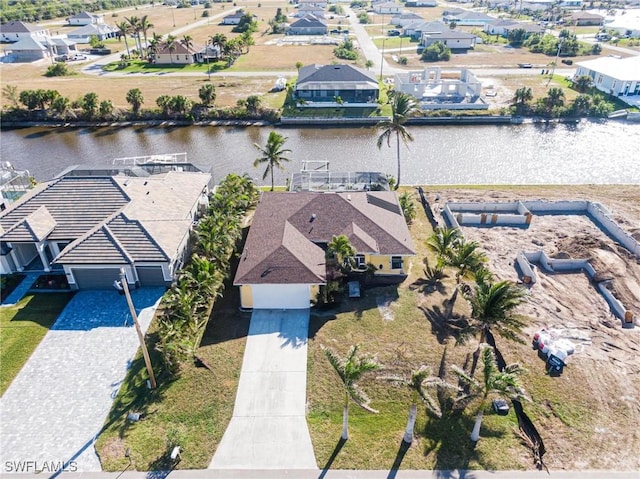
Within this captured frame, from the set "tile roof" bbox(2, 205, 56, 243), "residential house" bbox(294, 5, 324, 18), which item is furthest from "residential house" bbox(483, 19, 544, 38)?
"tile roof" bbox(2, 205, 56, 243)

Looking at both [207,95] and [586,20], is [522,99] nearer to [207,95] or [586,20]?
[207,95]

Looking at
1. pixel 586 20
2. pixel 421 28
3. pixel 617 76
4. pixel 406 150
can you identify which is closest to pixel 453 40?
pixel 421 28

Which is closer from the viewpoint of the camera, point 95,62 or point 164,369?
point 164,369

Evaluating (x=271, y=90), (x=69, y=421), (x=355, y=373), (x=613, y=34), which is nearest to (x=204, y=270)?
(x=69, y=421)

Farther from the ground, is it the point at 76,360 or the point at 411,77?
the point at 411,77

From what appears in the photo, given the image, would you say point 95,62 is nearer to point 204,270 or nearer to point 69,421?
point 204,270

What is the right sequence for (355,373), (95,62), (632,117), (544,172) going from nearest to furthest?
(355,373)
(544,172)
(632,117)
(95,62)
